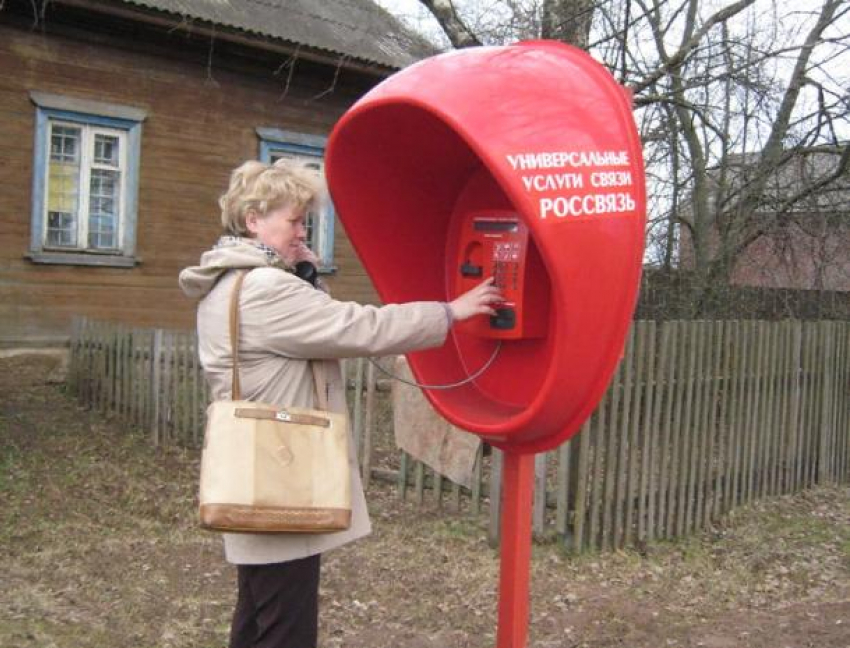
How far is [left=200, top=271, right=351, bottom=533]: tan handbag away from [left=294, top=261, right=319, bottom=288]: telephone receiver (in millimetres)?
244

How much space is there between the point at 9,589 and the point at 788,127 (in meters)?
7.87

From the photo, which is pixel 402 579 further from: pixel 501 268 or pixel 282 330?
pixel 282 330

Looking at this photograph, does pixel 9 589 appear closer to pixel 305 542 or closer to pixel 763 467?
pixel 305 542

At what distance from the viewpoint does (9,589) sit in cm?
447

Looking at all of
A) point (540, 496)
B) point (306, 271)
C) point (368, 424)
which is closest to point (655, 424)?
point (540, 496)

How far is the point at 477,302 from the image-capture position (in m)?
2.66

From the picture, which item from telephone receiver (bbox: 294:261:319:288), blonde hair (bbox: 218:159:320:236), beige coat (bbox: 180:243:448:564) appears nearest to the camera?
beige coat (bbox: 180:243:448:564)

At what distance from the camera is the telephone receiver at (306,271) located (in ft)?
8.73

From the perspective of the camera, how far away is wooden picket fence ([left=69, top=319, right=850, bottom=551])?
521 centimetres

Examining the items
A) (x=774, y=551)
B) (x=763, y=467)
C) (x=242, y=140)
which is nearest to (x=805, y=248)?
(x=763, y=467)

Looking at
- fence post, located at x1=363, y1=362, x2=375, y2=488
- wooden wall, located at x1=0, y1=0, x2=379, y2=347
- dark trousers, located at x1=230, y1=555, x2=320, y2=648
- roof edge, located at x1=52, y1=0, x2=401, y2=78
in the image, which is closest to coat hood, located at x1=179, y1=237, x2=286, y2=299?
dark trousers, located at x1=230, y1=555, x2=320, y2=648

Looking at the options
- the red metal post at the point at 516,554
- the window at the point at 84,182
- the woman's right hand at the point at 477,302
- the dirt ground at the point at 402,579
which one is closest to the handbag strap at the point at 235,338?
the woman's right hand at the point at 477,302

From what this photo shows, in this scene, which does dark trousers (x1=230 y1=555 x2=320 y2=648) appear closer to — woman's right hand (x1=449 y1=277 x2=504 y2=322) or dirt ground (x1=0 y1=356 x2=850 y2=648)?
woman's right hand (x1=449 y1=277 x2=504 y2=322)

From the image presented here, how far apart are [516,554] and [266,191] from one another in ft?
4.21
